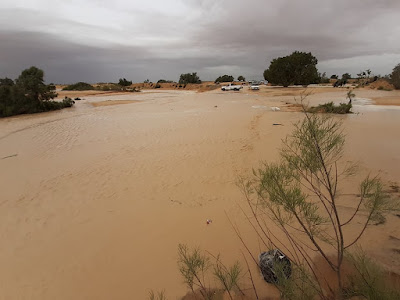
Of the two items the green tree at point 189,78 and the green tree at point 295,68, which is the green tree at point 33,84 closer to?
the green tree at point 295,68

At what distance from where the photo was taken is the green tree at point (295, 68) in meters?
41.2

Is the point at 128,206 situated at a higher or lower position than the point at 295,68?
lower

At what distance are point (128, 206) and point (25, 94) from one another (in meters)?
24.1

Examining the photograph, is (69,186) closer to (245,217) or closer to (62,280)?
(62,280)

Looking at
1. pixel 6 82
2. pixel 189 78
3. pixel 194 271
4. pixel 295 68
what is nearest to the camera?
pixel 194 271

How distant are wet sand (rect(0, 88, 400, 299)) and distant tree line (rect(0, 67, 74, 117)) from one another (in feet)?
44.9

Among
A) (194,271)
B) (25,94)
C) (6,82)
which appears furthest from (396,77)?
(6,82)

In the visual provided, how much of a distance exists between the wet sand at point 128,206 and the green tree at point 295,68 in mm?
32691

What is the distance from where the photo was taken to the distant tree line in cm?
2230

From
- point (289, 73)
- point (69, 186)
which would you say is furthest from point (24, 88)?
point (289, 73)

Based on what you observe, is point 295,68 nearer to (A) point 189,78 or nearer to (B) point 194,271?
(A) point 189,78

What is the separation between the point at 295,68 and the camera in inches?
1642

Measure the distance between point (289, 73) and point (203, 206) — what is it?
42427mm

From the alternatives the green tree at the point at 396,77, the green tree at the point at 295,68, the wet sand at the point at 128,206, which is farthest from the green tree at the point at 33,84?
the green tree at the point at 396,77
